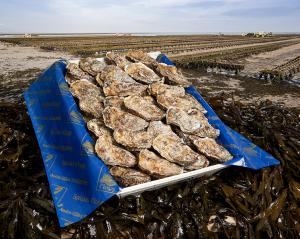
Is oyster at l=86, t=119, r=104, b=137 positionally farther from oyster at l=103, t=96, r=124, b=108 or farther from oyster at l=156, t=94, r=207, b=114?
oyster at l=156, t=94, r=207, b=114

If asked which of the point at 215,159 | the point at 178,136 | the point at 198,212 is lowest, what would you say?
the point at 198,212

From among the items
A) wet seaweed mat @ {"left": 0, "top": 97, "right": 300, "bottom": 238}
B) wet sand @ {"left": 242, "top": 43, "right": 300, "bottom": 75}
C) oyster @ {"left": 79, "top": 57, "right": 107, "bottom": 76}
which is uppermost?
oyster @ {"left": 79, "top": 57, "right": 107, "bottom": 76}

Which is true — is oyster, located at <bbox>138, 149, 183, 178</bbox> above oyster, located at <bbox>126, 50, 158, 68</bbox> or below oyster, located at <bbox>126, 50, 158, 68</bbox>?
below

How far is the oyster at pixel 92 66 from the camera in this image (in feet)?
14.9

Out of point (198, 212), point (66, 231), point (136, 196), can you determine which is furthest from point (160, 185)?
point (66, 231)

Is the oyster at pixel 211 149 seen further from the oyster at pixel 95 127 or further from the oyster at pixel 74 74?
the oyster at pixel 74 74

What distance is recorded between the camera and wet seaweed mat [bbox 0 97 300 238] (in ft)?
9.61

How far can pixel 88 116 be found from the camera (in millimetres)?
3844

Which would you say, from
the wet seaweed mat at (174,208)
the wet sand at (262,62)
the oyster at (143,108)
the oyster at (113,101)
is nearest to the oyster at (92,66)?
the oyster at (113,101)

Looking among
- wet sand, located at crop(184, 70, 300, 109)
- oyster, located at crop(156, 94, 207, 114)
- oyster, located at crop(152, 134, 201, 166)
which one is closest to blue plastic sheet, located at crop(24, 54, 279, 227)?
oyster, located at crop(156, 94, 207, 114)

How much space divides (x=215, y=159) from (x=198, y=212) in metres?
0.67

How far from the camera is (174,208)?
10.4ft

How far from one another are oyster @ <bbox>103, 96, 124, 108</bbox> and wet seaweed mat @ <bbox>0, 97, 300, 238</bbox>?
1192 mm

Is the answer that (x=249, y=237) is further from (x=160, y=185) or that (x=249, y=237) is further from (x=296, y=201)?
(x=160, y=185)
